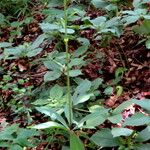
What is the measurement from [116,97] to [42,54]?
94 centimetres

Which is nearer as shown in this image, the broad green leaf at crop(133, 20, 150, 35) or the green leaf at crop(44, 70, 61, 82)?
the green leaf at crop(44, 70, 61, 82)

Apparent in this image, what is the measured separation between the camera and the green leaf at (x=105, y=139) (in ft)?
5.98

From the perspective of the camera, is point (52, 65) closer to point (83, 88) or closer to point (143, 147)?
point (83, 88)

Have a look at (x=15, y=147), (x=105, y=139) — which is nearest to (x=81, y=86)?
(x=105, y=139)

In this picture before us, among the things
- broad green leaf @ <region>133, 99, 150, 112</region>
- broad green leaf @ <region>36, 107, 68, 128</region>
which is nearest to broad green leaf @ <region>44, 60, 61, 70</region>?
broad green leaf @ <region>36, 107, 68, 128</region>

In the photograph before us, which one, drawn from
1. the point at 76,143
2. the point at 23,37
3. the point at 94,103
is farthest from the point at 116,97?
the point at 23,37

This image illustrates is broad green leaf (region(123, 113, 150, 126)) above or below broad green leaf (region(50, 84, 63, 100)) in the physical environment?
above

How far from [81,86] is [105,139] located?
0.48 metres

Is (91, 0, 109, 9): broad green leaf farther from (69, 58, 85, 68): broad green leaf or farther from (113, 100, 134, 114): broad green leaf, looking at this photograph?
(113, 100, 134, 114): broad green leaf

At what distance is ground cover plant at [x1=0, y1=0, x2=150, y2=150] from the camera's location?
187 cm

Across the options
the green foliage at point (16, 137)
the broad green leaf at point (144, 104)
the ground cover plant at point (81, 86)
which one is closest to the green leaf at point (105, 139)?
the ground cover plant at point (81, 86)

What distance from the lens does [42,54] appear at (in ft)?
10.1

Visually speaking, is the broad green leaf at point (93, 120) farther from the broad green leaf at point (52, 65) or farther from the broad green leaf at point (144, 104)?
the broad green leaf at point (52, 65)

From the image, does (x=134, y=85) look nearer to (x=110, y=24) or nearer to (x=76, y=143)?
(x=110, y=24)
